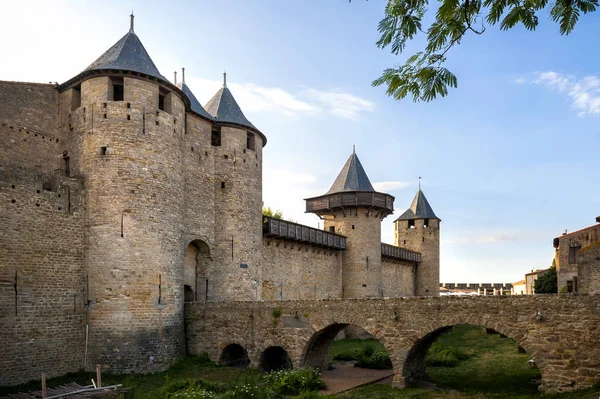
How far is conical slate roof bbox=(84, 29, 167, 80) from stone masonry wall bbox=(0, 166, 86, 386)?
174 inches

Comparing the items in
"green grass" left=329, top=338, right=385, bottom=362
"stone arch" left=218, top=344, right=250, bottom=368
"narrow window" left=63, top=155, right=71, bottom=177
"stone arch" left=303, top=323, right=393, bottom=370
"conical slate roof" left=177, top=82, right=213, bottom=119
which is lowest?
"green grass" left=329, top=338, right=385, bottom=362

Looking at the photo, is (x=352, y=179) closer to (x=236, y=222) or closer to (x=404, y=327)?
(x=236, y=222)

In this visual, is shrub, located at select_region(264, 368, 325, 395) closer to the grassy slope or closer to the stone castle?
the grassy slope

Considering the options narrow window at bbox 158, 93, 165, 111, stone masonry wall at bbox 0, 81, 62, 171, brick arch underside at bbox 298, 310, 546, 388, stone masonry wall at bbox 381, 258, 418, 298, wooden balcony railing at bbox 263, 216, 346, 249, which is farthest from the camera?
stone masonry wall at bbox 381, 258, 418, 298

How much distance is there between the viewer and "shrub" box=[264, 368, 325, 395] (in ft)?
51.0

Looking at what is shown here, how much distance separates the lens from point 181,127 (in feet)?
67.9

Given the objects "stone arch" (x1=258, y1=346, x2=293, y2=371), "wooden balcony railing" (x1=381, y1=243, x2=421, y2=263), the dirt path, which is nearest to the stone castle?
"stone arch" (x1=258, y1=346, x2=293, y2=371)

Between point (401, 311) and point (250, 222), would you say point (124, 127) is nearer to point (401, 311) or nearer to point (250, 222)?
point (250, 222)

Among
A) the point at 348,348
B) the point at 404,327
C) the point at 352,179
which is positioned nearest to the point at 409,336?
the point at 404,327

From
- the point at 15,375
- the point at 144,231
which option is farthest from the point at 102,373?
the point at 144,231

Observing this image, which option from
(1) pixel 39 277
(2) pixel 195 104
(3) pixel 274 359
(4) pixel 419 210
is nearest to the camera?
(1) pixel 39 277

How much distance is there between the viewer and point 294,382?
16.0m

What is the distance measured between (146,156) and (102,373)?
7.44 m

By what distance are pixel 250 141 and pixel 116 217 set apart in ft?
28.2
